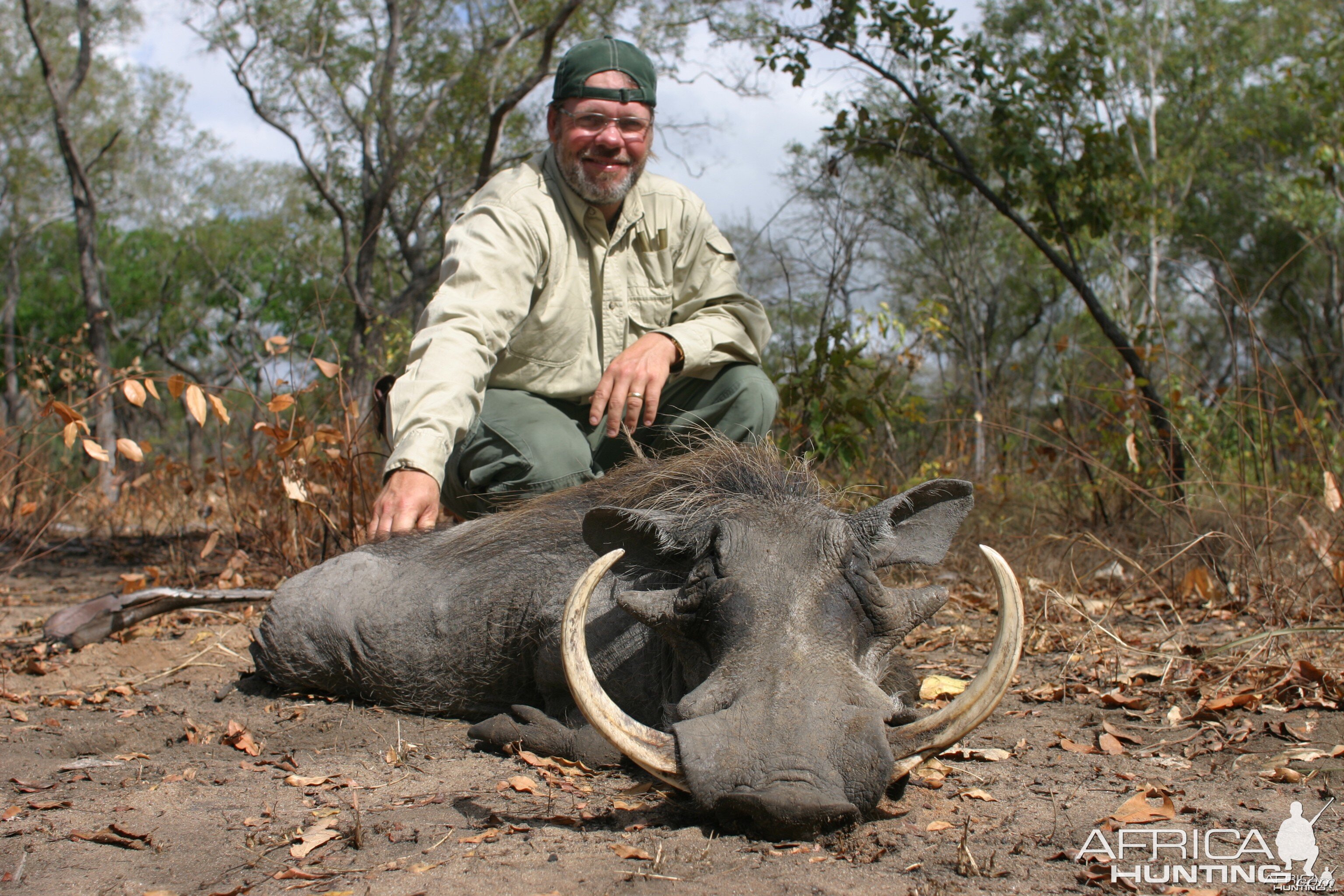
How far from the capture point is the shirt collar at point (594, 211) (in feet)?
11.2

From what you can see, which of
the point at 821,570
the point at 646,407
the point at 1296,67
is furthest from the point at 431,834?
the point at 1296,67

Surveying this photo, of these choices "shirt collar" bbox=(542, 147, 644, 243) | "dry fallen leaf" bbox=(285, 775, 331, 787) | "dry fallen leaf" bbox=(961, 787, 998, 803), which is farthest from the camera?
"shirt collar" bbox=(542, 147, 644, 243)

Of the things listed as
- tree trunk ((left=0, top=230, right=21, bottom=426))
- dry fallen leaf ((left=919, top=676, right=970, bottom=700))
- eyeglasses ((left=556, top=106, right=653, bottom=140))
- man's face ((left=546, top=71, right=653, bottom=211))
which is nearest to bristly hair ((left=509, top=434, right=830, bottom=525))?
dry fallen leaf ((left=919, top=676, right=970, bottom=700))

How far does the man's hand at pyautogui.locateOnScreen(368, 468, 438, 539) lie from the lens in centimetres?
239

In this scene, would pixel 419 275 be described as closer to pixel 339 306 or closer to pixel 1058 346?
pixel 339 306

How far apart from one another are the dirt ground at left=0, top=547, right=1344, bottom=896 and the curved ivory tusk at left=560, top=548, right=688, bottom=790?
0.40ft

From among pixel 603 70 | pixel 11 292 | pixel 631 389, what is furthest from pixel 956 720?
pixel 11 292

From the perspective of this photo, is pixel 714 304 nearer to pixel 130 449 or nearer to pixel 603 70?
pixel 603 70

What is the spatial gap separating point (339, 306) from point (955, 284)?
11.3 meters

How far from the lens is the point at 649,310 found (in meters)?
3.51

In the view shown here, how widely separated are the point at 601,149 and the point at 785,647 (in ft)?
6.93

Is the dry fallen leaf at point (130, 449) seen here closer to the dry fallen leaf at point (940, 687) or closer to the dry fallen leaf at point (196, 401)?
the dry fallen leaf at point (196, 401)

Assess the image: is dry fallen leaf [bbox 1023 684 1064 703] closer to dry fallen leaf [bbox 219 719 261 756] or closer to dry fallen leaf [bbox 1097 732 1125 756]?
dry fallen leaf [bbox 1097 732 1125 756]

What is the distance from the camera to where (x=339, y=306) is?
55.5 ft
